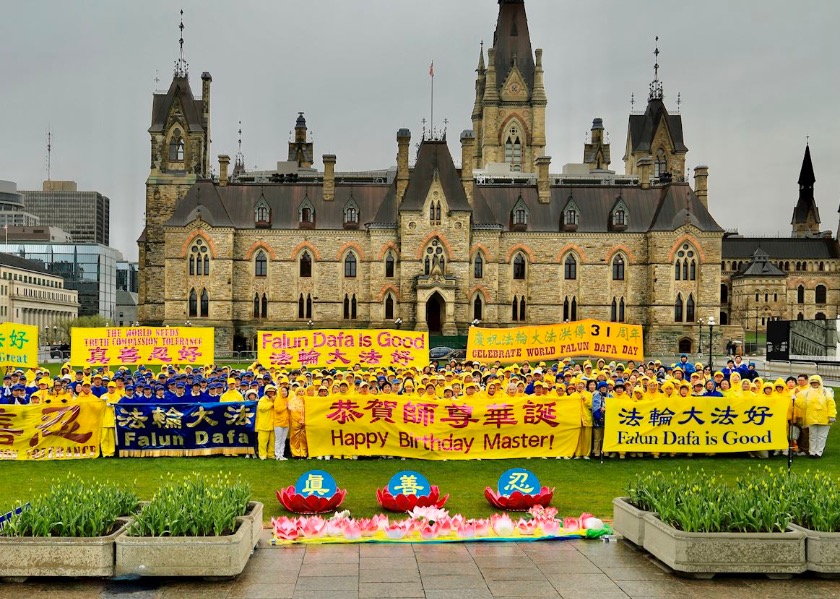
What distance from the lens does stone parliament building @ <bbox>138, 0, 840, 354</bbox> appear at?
206ft

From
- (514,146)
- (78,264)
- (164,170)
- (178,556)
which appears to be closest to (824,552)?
(178,556)

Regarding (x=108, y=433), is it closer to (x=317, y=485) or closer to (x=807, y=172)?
(x=317, y=485)

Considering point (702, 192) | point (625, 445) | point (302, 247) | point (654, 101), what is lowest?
point (625, 445)

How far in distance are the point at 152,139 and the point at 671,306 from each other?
45044 mm

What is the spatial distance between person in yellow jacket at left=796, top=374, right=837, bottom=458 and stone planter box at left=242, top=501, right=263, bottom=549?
1370cm

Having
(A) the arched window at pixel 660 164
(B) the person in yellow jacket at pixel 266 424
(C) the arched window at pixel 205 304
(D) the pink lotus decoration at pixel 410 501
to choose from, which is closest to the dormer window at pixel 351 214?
(C) the arched window at pixel 205 304

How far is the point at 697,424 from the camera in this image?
18531mm

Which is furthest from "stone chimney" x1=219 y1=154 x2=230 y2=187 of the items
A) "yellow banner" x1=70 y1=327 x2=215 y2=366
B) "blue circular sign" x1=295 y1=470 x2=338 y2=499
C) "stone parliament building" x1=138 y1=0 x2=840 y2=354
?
"blue circular sign" x1=295 y1=470 x2=338 y2=499

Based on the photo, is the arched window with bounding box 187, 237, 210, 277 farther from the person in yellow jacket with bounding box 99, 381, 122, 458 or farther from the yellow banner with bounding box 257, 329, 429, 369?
the person in yellow jacket with bounding box 99, 381, 122, 458

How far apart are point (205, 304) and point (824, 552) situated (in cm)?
5812

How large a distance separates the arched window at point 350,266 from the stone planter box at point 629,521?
54253mm

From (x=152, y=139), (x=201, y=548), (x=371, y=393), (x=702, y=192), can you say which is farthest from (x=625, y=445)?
(x=152, y=139)

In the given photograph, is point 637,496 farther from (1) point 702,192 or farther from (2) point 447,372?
(1) point 702,192

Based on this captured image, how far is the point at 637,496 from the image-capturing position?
1162 centimetres
